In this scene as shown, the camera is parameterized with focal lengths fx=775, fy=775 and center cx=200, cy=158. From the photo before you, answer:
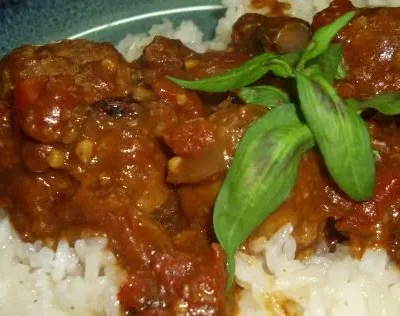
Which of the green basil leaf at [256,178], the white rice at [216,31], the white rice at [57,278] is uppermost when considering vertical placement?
the white rice at [216,31]

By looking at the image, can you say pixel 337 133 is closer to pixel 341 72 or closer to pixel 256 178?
pixel 256 178

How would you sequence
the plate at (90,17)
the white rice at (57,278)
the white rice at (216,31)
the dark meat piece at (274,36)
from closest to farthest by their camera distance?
1. the white rice at (57,278)
2. the dark meat piece at (274,36)
3. the white rice at (216,31)
4. the plate at (90,17)

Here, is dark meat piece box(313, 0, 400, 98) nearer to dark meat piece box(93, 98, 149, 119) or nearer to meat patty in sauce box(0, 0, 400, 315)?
meat patty in sauce box(0, 0, 400, 315)

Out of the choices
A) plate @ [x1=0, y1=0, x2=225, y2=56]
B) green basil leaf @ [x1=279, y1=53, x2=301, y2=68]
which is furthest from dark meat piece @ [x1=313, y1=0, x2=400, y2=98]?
plate @ [x1=0, y1=0, x2=225, y2=56]

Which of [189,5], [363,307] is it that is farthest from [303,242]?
[189,5]

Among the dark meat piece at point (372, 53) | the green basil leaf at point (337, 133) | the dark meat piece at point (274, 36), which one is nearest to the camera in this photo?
the green basil leaf at point (337, 133)

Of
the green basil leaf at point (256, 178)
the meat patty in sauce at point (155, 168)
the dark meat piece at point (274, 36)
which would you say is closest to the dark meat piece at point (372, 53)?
the meat patty in sauce at point (155, 168)

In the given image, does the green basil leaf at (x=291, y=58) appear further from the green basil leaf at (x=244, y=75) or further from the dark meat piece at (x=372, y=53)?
the dark meat piece at (x=372, y=53)

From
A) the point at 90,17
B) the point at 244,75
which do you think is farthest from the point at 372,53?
the point at 90,17
